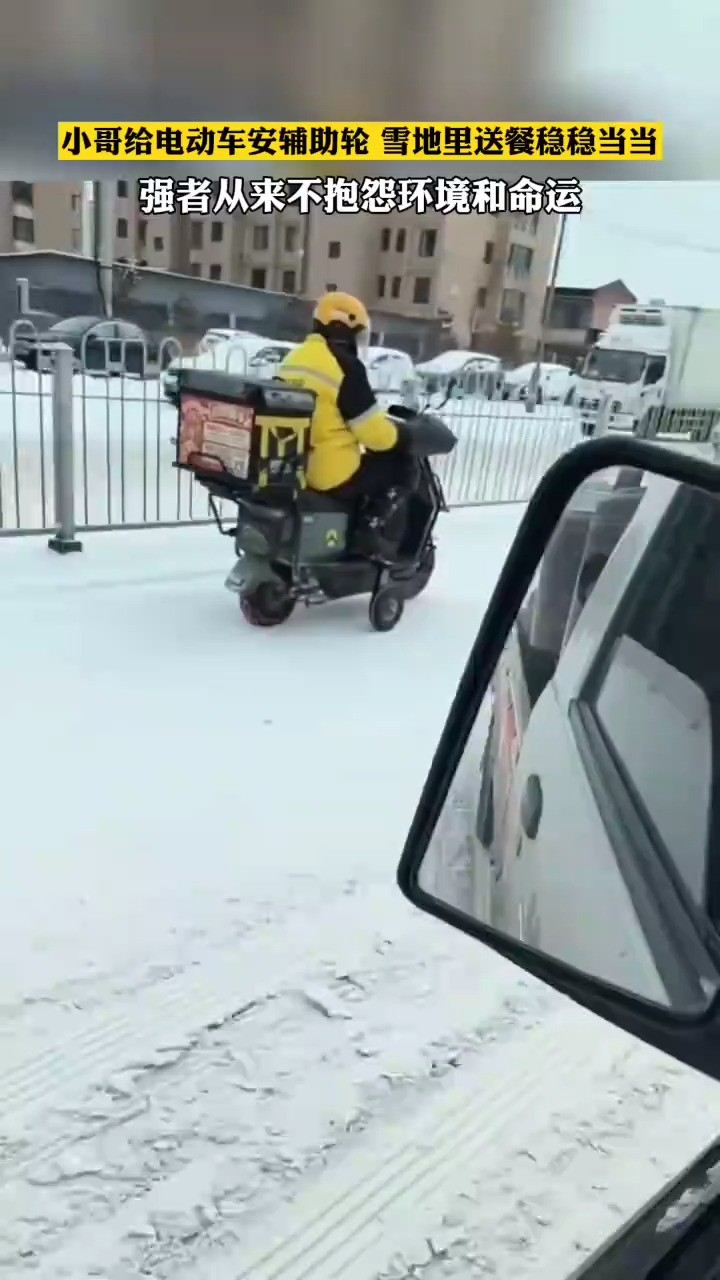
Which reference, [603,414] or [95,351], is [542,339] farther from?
[95,351]

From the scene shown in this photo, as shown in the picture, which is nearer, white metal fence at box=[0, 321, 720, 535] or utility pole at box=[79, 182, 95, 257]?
white metal fence at box=[0, 321, 720, 535]

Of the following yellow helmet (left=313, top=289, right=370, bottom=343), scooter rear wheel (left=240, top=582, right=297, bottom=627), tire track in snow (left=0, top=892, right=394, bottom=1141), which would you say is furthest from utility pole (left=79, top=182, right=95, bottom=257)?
tire track in snow (left=0, top=892, right=394, bottom=1141)

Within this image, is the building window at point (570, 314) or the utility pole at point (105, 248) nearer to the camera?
the utility pole at point (105, 248)

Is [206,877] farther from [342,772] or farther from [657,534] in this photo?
[657,534]

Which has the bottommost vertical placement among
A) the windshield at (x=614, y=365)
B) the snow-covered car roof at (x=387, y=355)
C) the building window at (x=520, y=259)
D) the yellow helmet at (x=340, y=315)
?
the snow-covered car roof at (x=387, y=355)

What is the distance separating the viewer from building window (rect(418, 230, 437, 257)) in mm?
10336


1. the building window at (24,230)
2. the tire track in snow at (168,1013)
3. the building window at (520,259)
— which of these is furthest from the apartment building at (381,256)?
the tire track in snow at (168,1013)

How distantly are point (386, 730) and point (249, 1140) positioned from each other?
5.15 ft

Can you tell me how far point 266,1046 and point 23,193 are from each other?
29.5 feet

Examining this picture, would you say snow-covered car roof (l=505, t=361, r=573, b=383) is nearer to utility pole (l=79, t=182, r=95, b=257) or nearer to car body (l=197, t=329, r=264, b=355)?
car body (l=197, t=329, r=264, b=355)

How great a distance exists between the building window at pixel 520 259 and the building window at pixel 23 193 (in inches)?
202

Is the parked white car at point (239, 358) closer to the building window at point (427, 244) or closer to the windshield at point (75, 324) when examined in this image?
the windshield at point (75, 324)

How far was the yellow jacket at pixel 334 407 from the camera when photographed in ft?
10.8

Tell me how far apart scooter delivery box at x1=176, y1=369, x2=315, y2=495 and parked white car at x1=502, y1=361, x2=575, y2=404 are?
200 inches
